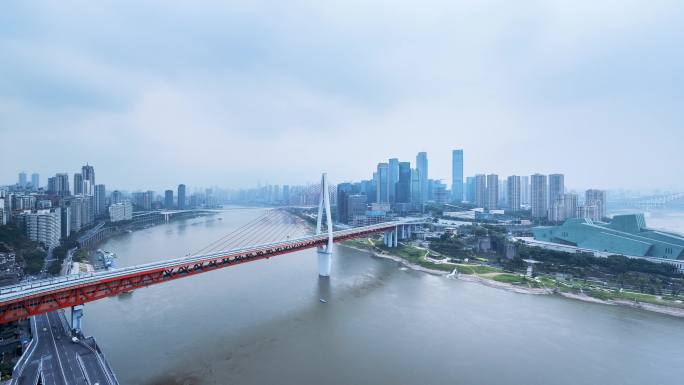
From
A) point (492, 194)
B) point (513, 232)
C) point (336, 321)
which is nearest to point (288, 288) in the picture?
point (336, 321)

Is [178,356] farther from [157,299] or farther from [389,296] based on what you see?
[389,296]

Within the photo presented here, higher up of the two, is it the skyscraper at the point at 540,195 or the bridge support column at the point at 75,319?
the skyscraper at the point at 540,195

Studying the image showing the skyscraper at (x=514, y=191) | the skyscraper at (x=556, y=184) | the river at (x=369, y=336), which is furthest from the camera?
the skyscraper at (x=514, y=191)

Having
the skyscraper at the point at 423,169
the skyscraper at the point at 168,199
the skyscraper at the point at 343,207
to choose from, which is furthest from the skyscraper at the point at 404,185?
the skyscraper at the point at 168,199

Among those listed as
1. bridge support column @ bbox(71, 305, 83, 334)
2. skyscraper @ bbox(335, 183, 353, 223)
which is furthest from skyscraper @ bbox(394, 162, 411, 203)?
bridge support column @ bbox(71, 305, 83, 334)

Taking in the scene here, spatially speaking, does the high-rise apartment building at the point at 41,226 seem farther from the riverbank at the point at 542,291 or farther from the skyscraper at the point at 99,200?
the riverbank at the point at 542,291

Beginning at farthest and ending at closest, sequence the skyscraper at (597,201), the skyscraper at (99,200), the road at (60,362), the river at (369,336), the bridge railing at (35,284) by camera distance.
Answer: the skyscraper at (99,200)
the skyscraper at (597,201)
the river at (369,336)
the bridge railing at (35,284)
the road at (60,362)

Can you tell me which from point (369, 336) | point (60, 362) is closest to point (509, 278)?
point (369, 336)

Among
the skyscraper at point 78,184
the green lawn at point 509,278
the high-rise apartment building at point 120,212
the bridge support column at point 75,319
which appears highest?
the skyscraper at point 78,184
